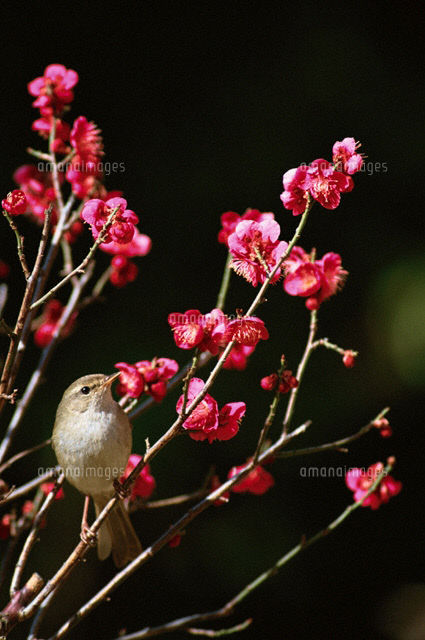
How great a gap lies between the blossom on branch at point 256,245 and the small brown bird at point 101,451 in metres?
0.49

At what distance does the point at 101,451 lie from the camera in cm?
142

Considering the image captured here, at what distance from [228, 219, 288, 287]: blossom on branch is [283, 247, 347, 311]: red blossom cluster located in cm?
15

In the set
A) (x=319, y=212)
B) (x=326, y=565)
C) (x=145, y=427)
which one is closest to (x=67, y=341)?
(x=145, y=427)

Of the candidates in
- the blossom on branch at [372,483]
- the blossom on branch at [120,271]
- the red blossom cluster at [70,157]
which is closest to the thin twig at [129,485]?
the blossom on branch at [372,483]

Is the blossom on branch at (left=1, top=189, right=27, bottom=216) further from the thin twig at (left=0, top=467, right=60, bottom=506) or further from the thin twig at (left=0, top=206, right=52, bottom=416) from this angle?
the thin twig at (left=0, top=467, right=60, bottom=506)

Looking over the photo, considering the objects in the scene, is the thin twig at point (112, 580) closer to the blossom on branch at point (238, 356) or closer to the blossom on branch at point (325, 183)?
the blossom on branch at point (238, 356)

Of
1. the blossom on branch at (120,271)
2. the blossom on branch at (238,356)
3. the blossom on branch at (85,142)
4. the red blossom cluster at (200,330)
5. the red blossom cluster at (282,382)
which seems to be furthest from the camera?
the blossom on branch at (120,271)

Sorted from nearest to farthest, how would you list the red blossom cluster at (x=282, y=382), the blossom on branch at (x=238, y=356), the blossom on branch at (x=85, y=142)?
the red blossom cluster at (x=282, y=382) < the blossom on branch at (x=238, y=356) < the blossom on branch at (x=85, y=142)

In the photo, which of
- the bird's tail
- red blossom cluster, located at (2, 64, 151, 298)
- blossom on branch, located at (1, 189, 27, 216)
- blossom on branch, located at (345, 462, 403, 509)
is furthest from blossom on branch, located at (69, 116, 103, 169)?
blossom on branch, located at (345, 462, 403, 509)

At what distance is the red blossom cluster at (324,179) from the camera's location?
3.04ft

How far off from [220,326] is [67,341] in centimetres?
147

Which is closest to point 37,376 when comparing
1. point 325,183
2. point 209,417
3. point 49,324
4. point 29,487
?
point 29,487

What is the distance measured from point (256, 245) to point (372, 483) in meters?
0.61

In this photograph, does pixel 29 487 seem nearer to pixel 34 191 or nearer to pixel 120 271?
pixel 120 271
